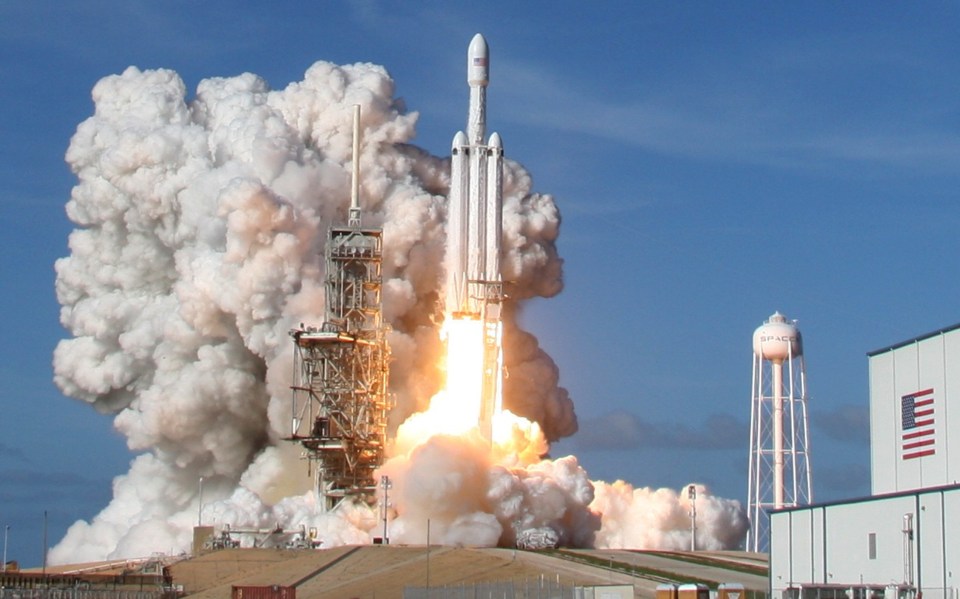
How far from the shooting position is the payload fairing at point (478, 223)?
86.4 m

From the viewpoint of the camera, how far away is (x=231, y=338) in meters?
94.2

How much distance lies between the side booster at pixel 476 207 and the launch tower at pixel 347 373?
437 centimetres

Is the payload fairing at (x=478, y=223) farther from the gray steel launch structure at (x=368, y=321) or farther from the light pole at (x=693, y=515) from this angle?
the light pole at (x=693, y=515)

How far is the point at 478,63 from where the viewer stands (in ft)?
284

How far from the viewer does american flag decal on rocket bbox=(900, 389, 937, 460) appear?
180 feet

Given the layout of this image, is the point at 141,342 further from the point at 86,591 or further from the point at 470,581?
the point at 470,581

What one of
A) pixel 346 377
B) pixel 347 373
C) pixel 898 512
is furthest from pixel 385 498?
pixel 898 512

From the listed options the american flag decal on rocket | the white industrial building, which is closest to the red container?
the white industrial building

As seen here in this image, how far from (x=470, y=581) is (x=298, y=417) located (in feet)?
77.6

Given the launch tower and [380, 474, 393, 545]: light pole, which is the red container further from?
the launch tower

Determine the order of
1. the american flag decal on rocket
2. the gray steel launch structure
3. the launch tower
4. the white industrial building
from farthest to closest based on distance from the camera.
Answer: the launch tower
the gray steel launch structure
the american flag decal on rocket
the white industrial building

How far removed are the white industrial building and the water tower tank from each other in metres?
28.8

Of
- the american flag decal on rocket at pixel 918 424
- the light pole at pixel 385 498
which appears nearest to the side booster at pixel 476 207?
the light pole at pixel 385 498

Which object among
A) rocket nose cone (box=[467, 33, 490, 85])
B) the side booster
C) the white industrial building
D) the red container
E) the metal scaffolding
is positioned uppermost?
rocket nose cone (box=[467, 33, 490, 85])
